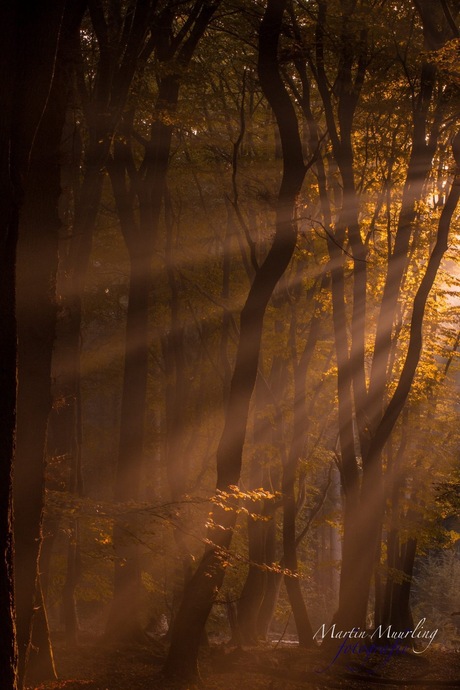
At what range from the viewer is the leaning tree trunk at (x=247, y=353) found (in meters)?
9.88

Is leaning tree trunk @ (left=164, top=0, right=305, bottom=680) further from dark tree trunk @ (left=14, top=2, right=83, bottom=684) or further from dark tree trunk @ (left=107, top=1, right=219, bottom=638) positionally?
dark tree trunk @ (left=107, top=1, right=219, bottom=638)

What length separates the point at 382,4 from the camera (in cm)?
1213

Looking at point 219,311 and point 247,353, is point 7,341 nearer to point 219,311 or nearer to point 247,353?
point 247,353

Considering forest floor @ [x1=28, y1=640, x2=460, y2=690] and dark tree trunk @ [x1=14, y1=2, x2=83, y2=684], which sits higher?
dark tree trunk @ [x1=14, y1=2, x2=83, y2=684]

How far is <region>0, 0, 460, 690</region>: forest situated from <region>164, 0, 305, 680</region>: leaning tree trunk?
0.03 metres

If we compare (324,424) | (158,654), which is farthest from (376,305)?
(158,654)

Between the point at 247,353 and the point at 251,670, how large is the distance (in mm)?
6214

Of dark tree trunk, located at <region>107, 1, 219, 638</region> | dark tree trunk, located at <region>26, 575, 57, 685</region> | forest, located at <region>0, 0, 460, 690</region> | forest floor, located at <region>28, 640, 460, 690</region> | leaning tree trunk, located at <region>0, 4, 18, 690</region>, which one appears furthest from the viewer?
dark tree trunk, located at <region>107, 1, 219, 638</region>

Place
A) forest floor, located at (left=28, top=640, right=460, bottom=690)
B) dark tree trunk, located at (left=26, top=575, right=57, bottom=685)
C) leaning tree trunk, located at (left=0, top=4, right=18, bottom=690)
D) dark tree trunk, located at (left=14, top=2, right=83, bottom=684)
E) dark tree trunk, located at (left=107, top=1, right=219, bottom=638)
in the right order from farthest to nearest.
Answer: dark tree trunk, located at (left=107, top=1, right=219, bottom=638), forest floor, located at (left=28, top=640, right=460, bottom=690), dark tree trunk, located at (left=26, top=575, right=57, bottom=685), dark tree trunk, located at (left=14, top=2, right=83, bottom=684), leaning tree trunk, located at (left=0, top=4, right=18, bottom=690)

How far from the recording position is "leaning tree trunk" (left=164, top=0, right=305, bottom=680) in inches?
389

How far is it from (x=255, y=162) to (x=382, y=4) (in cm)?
446

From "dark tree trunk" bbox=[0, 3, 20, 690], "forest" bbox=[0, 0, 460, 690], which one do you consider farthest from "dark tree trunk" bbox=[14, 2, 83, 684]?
"dark tree trunk" bbox=[0, 3, 20, 690]

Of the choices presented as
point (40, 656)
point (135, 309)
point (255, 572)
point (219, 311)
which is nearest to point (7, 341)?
point (40, 656)

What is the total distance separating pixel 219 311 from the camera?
59.1ft
